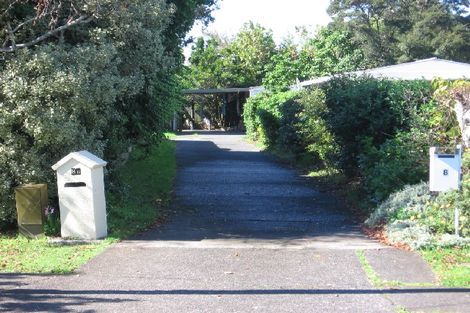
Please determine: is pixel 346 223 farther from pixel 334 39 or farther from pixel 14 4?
pixel 334 39

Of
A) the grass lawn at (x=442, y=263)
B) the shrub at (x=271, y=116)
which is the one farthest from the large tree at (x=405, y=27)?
the grass lawn at (x=442, y=263)

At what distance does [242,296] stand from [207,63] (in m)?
45.8

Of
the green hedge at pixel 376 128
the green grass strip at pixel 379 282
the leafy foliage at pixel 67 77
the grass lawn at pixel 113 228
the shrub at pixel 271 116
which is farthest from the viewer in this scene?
the shrub at pixel 271 116

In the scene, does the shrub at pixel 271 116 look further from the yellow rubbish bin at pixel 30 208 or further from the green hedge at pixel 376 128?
the yellow rubbish bin at pixel 30 208

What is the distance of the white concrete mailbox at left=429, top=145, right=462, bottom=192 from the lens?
8352mm

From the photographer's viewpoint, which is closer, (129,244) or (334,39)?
(129,244)

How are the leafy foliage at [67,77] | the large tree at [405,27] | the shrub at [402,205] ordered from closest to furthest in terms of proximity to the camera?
1. the leafy foliage at [67,77]
2. the shrub at [402,205]
3. the large tree at [405,27]

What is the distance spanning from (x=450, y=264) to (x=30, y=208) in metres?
5.81

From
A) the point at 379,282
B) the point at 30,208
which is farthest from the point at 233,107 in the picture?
the point at 379,282

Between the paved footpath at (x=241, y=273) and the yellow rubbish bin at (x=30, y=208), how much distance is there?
1.35 meters

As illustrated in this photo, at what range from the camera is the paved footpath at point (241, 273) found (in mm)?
5758

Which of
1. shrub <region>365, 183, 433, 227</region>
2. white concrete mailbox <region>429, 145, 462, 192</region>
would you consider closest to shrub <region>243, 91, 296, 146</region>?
shrub <region>365, 183, 433, 227</region>

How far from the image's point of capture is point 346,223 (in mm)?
10359

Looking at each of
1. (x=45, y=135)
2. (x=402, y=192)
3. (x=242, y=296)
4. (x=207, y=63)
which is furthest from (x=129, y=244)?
(x=207, y=63)
